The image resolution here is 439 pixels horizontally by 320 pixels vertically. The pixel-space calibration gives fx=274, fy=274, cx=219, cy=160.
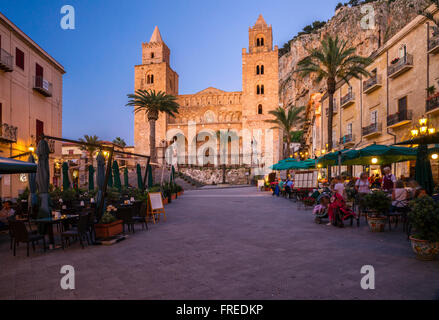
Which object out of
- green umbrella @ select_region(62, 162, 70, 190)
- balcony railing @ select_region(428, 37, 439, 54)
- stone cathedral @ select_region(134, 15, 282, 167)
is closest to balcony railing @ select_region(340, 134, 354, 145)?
balcony railing @ select_region(428, 37, 439, 54)

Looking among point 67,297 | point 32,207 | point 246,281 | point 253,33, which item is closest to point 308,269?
point 246,281

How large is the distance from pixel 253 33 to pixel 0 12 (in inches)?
1873

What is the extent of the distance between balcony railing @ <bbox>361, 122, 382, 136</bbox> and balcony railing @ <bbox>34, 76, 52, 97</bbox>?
76.6 ft

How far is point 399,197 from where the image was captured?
7418 mm

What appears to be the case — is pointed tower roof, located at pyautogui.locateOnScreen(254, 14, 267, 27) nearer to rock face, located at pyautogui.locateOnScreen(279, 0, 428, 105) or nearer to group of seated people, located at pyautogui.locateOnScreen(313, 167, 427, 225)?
rock face, located at pyautogui.locateOnScreen(279, 0, 428, 105)

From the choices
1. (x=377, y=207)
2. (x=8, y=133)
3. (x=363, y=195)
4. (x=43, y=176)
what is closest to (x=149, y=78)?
(x=8, y=133)

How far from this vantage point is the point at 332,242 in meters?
6.08

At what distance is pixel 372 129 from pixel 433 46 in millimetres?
6531

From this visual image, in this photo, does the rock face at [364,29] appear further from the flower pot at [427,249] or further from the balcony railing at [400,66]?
the flower pot at [427,249]

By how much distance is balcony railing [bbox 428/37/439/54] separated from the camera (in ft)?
45.9

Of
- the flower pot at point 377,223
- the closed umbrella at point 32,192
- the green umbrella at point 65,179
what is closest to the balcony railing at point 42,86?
the green umbrella at point 65,179

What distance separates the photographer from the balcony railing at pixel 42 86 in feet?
62.2

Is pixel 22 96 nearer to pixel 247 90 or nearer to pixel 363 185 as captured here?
pixel 363 185
